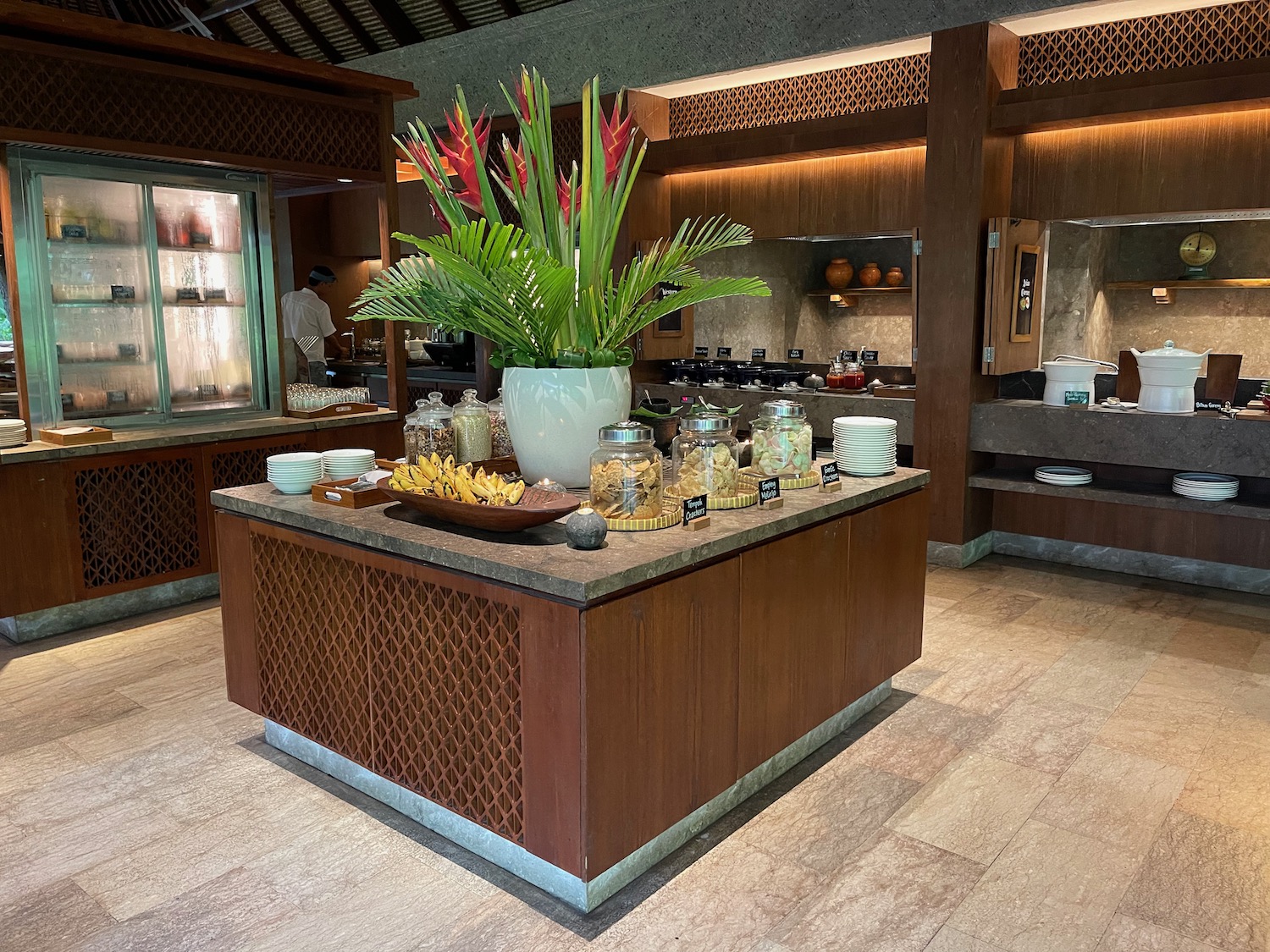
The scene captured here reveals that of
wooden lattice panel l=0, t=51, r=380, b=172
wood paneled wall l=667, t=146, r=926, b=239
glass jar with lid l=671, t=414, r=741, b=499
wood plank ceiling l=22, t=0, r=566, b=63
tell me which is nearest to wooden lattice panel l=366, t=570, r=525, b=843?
glass jar with lid l=671, t=414, r=741, b=499

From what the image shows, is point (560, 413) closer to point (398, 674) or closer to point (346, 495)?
point (346, 495)

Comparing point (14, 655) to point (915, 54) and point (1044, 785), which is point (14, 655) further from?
point (915, 54)

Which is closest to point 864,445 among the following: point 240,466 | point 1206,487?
point 1206,487

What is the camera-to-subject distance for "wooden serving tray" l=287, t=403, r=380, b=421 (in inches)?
217

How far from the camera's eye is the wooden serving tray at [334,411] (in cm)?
551

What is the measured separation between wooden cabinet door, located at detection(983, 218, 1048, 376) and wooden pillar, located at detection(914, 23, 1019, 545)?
0.26 ft

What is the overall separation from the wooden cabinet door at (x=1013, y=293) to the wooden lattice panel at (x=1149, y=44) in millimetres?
867

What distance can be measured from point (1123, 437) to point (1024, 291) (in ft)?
3.46

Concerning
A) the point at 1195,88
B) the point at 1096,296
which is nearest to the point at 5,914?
the point at 1195,88

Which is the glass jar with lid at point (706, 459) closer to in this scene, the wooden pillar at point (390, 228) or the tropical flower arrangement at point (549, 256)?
the tropical flower arrangement at point (549, 256)

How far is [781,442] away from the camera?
10.5 ft

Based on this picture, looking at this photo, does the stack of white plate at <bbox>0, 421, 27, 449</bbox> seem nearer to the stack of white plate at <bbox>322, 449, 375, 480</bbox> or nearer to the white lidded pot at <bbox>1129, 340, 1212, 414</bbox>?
the stack of white plate at <bbox>322, 449, 375, 480</bbox>

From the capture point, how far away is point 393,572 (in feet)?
8.75

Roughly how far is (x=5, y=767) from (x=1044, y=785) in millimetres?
3437
